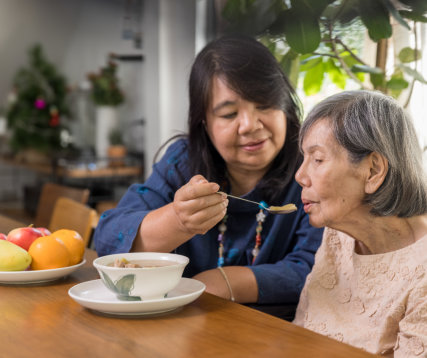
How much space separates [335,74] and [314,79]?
3.0 inches

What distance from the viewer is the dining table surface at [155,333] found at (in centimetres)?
84

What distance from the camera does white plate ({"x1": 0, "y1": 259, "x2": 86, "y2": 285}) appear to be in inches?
46.1

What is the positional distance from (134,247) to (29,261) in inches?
11.8

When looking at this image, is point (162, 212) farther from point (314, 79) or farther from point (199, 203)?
point (314, 79)

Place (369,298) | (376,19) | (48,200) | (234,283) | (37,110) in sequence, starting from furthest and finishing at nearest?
(37,110), (48,200), (376,19), (234,283), (369,298)

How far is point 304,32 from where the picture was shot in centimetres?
166

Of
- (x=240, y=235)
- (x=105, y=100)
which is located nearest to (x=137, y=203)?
(x=240, y=235)

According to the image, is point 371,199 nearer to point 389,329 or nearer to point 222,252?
point 389,329

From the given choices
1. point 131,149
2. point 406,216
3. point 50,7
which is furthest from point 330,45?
point 50,7

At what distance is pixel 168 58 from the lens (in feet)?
12.5

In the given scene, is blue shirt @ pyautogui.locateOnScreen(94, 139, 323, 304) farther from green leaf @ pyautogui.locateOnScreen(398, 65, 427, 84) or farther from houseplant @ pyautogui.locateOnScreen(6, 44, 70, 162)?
houseplant @ pyautogui.locateOnScreen(6, 44, 70, 162)

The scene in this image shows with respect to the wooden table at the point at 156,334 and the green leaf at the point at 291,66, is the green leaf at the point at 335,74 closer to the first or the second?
the green leaf at the point at 291,66

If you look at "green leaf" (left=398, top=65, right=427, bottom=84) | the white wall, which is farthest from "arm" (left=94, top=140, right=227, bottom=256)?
the white wall

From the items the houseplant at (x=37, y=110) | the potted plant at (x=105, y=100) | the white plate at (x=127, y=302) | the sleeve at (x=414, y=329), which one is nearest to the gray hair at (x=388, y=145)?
the sleeve at (x=414, y=329)
